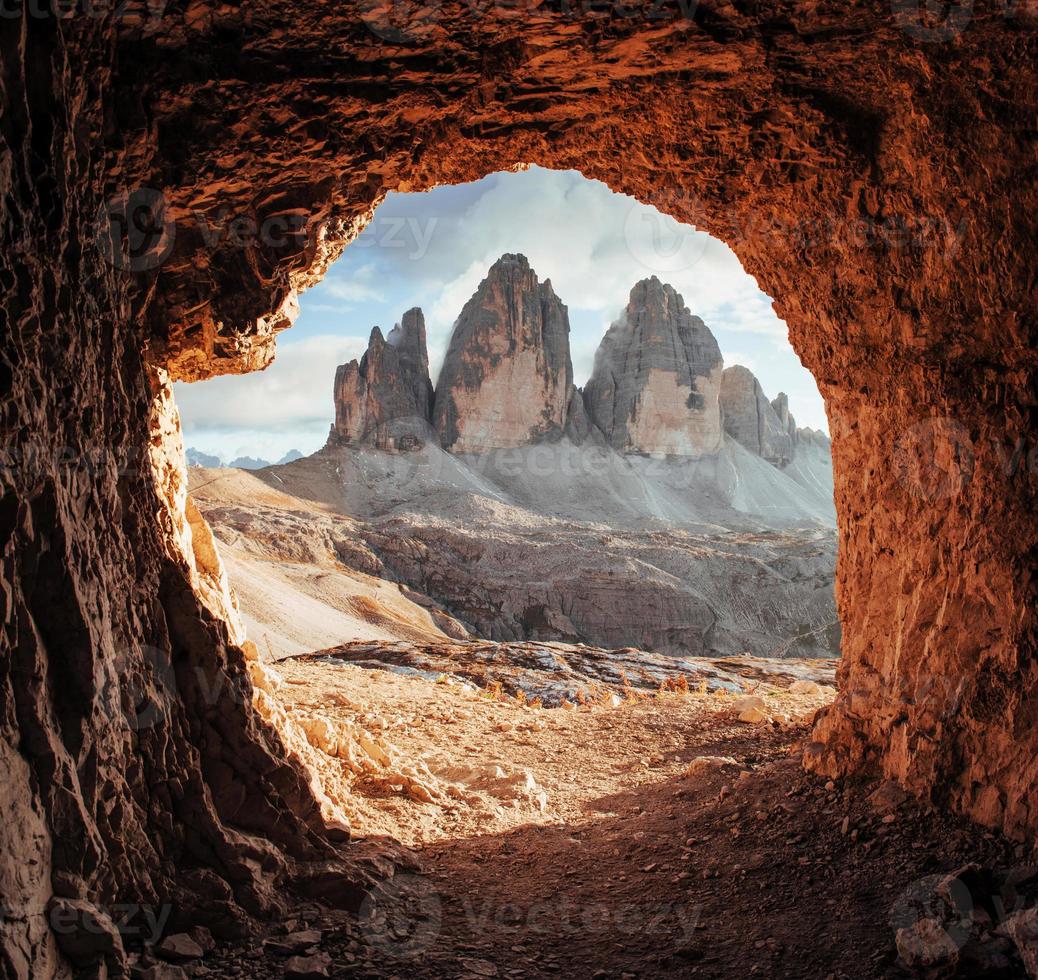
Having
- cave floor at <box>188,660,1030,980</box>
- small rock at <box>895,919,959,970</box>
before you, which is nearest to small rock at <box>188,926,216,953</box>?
cave floor at <box>188,660,1030,980</box>

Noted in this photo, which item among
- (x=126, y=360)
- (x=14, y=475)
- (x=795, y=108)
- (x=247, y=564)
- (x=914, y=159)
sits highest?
(x=795, y=108)

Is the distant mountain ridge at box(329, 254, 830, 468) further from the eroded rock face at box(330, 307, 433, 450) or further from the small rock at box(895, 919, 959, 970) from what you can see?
the small rock at box(895, 919, 959, 970)

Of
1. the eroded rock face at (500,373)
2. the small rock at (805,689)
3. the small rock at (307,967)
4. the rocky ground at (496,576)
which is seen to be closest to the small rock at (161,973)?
the small rock at (307,967)

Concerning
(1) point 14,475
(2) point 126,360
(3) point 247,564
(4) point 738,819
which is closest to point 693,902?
(4) point 738,819

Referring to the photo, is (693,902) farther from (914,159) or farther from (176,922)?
(914,159)

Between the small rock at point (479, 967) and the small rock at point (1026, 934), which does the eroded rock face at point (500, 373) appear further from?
the small rock at point (1026, 934)

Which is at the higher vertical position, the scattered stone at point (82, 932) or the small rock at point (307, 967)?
the scattered stone at point (82, 932)
